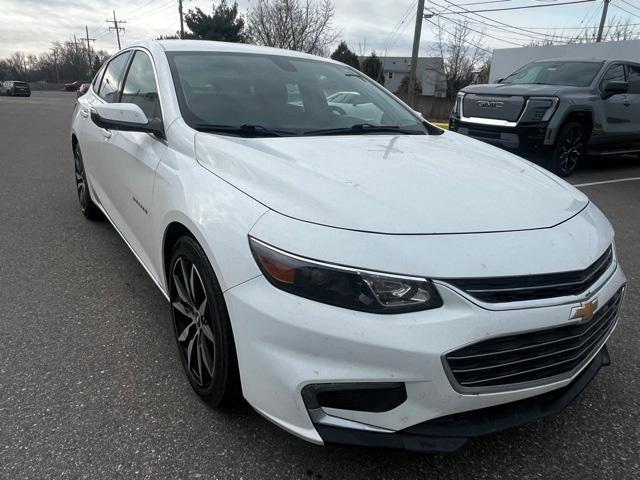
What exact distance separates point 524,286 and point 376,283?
49 cm

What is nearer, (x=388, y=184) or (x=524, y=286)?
(x=524, y=286)

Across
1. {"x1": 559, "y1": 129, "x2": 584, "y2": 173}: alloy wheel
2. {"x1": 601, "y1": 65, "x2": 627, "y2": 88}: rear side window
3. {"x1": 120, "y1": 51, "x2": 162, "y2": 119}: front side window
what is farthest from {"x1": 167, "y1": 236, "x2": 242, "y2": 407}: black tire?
{"x1": 601, "y1": 65, "x2": 627, "y2": 88}: rear side window

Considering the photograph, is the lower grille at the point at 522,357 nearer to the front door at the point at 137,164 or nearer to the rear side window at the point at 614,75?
the front door at the point at 137,164

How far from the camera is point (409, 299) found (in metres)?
1.58

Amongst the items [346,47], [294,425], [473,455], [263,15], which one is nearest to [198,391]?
[294,425]

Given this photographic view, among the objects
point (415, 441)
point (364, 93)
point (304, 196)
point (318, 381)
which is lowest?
point (415, 441)

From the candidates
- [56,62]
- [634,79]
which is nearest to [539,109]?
[634,79]

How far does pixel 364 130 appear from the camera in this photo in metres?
2.87

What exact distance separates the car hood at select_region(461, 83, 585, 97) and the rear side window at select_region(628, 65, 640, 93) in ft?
5.50

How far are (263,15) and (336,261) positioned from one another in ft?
101

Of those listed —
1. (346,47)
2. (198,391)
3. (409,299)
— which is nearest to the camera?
(409,299)

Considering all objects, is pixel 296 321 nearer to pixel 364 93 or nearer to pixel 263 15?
pixel 364 93

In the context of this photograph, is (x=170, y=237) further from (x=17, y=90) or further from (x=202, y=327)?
(x=17, y=90)

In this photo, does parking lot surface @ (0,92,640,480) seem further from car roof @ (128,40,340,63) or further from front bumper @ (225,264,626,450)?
car roof @ (128,40,340,63)
